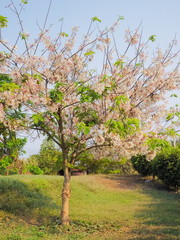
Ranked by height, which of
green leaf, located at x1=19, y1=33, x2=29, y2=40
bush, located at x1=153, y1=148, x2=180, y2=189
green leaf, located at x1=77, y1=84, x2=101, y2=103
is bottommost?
bush, located at x1=153, y1=148, x2=180, y2=189

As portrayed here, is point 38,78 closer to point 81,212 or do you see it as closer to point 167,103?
point 167,103

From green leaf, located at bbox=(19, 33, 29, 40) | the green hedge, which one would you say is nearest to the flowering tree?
green leaf, located at bbox=(19, 33, 29, 40)

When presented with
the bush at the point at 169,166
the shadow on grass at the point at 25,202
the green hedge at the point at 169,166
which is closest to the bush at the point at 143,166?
the green hedge at the point at 169,166

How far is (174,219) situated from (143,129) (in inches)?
Answer: 187

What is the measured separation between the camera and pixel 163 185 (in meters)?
21.7

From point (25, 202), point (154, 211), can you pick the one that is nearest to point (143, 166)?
point (154, 211)

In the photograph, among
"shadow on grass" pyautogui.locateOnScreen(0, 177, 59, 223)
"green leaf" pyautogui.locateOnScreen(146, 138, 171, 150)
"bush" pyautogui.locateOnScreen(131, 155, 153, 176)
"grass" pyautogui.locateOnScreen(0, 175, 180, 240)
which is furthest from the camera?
"bush" pyautogui.locateOnScreen(131, 155, 153, 176)

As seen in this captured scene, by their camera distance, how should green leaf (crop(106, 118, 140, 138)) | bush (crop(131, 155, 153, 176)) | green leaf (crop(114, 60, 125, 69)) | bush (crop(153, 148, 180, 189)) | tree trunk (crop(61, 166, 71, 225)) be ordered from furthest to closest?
bush (crop(131, 155, 153, 176)), bush (crop(153, 148, 180, 189)), tree trunk (crop(61, 166, 71, 225)), green leaf (crop(114, 60, 125, 69)), green leaf (crop(106, 118, 140, 138))

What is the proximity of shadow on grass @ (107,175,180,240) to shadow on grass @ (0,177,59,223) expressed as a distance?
3789mm

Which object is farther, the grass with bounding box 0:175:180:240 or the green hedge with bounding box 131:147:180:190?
the green hedge with bounding box 131:147:180:190

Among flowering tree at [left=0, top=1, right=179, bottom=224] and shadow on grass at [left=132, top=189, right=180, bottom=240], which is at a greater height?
flowering tree at [left=0, top=1, right=179, bottom=224]

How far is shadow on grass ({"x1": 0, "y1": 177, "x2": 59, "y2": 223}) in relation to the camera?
40.0ft

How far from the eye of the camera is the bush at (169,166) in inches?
773

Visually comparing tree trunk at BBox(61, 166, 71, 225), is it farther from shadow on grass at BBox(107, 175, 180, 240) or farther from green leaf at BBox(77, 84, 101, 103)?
green leaf at BBox(77, 84, 101, 103)
